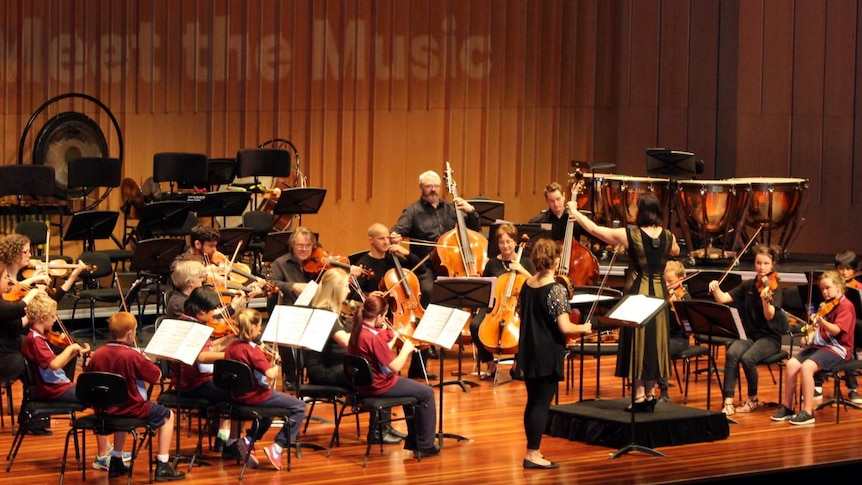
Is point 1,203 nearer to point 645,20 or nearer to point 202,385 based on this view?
point 202,385

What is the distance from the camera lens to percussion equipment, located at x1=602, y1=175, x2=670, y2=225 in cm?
1123

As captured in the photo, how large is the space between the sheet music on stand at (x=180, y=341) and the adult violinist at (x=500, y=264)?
269 centimetres

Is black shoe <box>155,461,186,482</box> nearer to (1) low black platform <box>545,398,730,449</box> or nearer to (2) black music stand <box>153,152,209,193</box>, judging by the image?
(1) low black platform <box>545,398,730,449</box>

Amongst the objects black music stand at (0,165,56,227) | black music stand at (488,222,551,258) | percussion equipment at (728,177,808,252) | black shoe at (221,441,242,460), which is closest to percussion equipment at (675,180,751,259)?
percussion equipment at (728,177,808,252)

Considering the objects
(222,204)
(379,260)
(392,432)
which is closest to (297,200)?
(222,204)

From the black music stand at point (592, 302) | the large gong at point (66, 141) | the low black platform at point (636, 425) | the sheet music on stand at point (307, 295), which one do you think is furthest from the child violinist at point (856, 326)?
the large gong at point (66, 141)

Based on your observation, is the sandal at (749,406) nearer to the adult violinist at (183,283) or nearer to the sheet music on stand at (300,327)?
the sheet music on stand at (300,327)

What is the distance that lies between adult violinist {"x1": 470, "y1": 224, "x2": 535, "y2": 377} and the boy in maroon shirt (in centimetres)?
287

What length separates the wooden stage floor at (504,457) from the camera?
6.21 metres

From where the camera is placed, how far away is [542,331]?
20.7 ft

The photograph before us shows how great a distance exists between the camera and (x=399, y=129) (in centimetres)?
1349

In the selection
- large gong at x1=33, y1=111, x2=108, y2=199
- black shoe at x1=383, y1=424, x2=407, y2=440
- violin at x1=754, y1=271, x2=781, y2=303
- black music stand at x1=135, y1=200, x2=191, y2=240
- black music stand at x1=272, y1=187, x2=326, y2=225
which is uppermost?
large gong at x1=33, y1=111, x2=108, y2=199

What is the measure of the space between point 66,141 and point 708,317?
293 inches

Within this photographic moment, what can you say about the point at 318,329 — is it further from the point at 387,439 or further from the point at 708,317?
the point at 708,317
